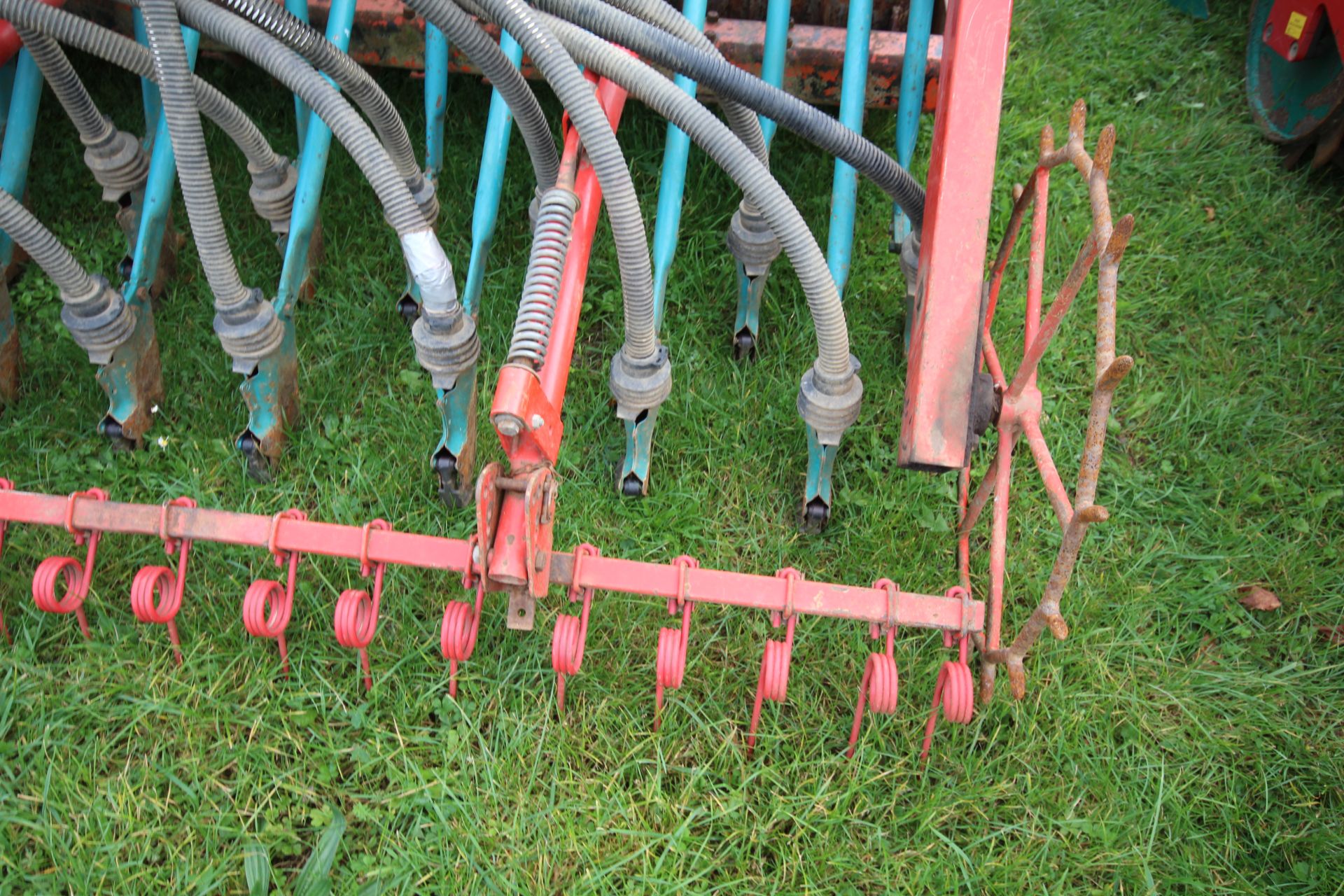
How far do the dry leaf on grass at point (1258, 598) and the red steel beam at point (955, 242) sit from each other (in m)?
1.13

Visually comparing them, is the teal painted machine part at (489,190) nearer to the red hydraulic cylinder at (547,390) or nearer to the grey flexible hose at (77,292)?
the red hydraulic cylinder at (547,390)

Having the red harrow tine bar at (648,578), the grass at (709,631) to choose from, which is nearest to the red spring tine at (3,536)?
the grass at (709,631)

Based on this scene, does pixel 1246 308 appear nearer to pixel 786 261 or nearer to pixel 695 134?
pixel 786 261

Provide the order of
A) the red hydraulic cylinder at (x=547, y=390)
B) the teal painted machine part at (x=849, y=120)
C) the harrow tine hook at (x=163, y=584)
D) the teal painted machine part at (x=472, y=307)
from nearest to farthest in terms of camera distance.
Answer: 1. the red hydraulic cylinder at (x=547, y=390)
2. the harrow tine hook at (x=163, y=584)
3. the teal painted machine part at (x=472, y=307)
4. the teal painted machine part at (x=849, y=120)

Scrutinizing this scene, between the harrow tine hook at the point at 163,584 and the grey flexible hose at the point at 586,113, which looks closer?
the grey flexible hose at the point at 586,113

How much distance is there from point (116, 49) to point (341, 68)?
0.46m

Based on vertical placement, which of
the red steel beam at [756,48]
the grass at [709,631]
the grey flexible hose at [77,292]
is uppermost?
the red steel beam at [756,48]

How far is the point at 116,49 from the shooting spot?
213 cm

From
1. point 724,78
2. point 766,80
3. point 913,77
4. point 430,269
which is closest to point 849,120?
point 766,80

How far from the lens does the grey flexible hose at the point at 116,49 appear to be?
199cm

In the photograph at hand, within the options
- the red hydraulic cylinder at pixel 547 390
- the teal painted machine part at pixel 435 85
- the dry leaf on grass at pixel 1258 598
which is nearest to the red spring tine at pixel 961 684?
the red hydraulic cylinder at pixel 547 390

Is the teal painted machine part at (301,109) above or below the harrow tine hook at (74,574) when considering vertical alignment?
above

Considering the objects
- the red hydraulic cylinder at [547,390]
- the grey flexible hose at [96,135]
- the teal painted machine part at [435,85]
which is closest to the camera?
the red hydraulic cylinder at [547,390]

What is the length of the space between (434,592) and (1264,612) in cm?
197
